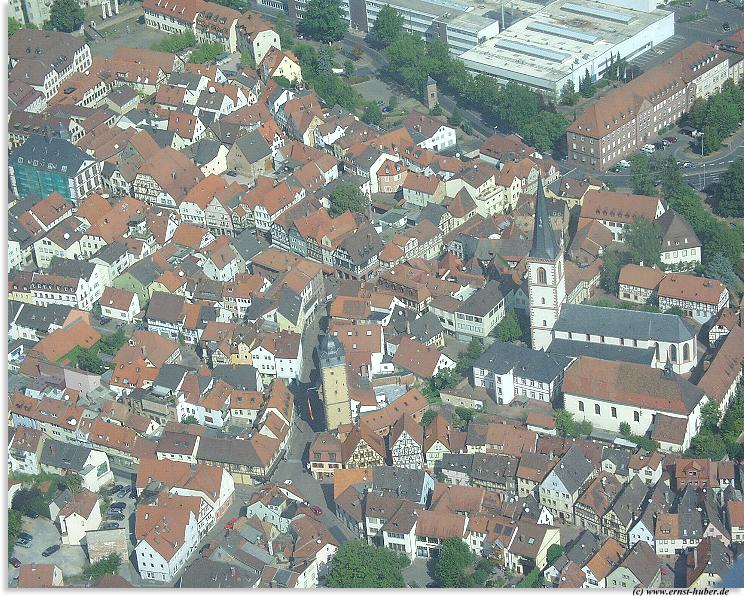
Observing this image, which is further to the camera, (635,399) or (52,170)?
(52,170)

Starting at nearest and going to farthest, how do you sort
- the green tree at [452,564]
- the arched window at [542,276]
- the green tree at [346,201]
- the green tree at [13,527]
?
the green tree at [452,564] < the green tree at [13,527] < the arched window at [542,276] < the green tree at [346,201]

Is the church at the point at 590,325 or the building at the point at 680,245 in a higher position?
the church at the point at 590,325

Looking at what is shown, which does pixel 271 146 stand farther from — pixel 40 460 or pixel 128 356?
pixel 40 460

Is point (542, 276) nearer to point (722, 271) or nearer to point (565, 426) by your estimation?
point (565, 426)

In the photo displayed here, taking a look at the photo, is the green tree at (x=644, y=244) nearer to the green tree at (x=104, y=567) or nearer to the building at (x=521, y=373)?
the building at (x=521, y=373)

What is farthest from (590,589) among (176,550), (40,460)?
(40,460)

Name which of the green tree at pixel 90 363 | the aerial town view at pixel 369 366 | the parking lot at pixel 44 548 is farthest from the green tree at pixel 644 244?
the parking lot at pixel 44 548

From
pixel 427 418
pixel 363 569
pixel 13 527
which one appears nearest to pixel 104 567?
pixel 13 527
